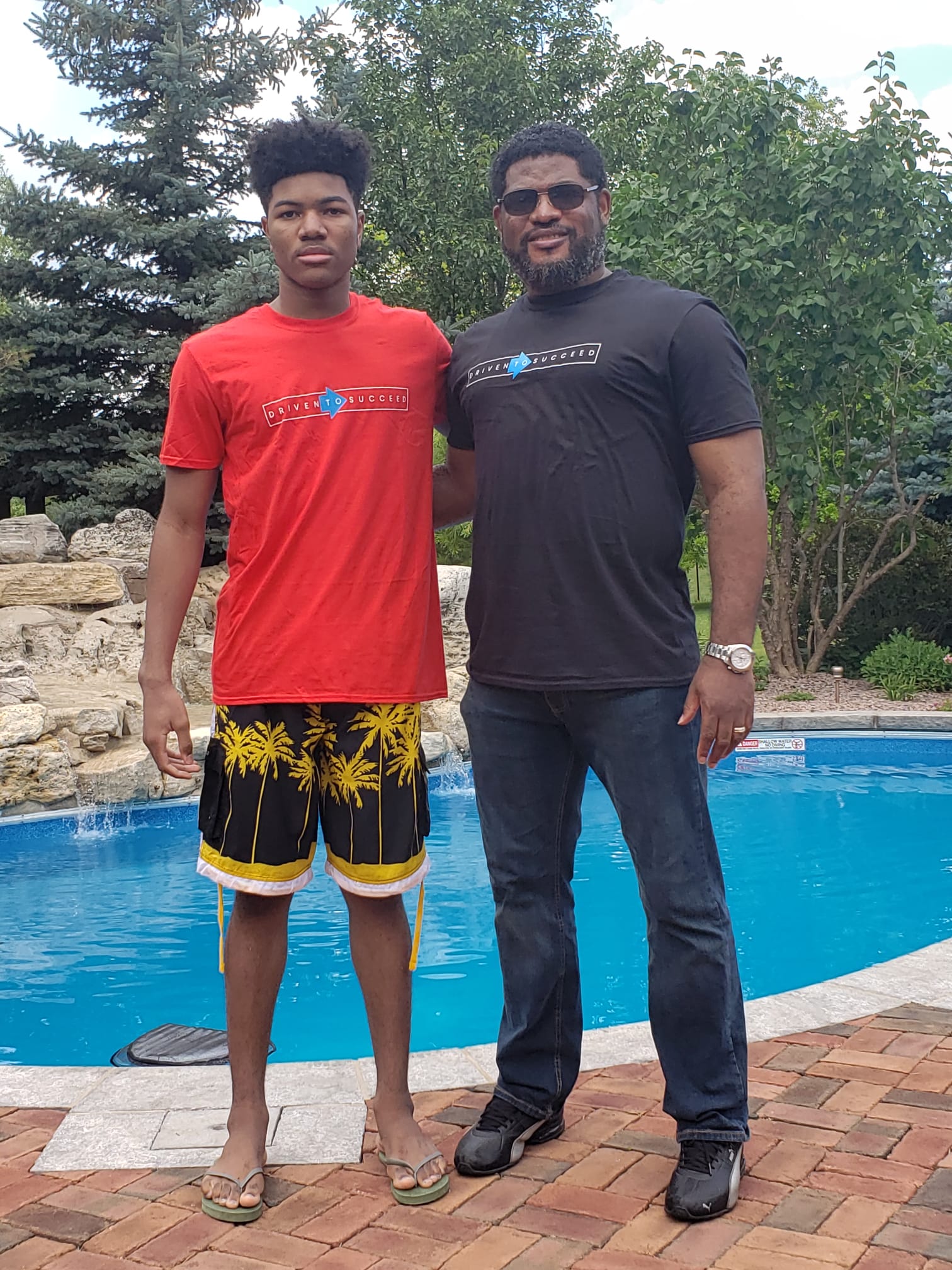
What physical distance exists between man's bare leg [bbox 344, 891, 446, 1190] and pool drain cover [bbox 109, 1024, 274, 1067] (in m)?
1.12

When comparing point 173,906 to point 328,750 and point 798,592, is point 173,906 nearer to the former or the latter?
point 328,750

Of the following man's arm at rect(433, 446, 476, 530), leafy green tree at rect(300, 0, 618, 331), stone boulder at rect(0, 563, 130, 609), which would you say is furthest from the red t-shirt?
leafy green tree at rect(300, 0, 618, 331)

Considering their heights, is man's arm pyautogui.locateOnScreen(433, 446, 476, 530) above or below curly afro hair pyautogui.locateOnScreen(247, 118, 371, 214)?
below

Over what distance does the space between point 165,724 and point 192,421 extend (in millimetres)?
586

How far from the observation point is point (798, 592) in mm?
11719

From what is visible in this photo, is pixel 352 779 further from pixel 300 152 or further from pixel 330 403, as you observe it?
pixel 300 152

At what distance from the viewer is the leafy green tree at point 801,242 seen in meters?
10.1

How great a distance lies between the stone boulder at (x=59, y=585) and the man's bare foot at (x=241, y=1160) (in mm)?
8415

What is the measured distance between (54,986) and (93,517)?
867cm

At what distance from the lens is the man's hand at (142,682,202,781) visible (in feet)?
7.90

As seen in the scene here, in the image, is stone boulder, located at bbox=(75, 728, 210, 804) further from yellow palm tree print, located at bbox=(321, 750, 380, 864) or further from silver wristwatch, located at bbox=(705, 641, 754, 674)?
silver wristwatch, located at bbox=(705, 641, 754, 674)

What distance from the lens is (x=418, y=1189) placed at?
2246 mm

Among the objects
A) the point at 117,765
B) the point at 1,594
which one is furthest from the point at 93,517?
the point at 117,765

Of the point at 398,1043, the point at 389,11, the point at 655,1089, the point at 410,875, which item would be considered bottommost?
the point at 655,1089
